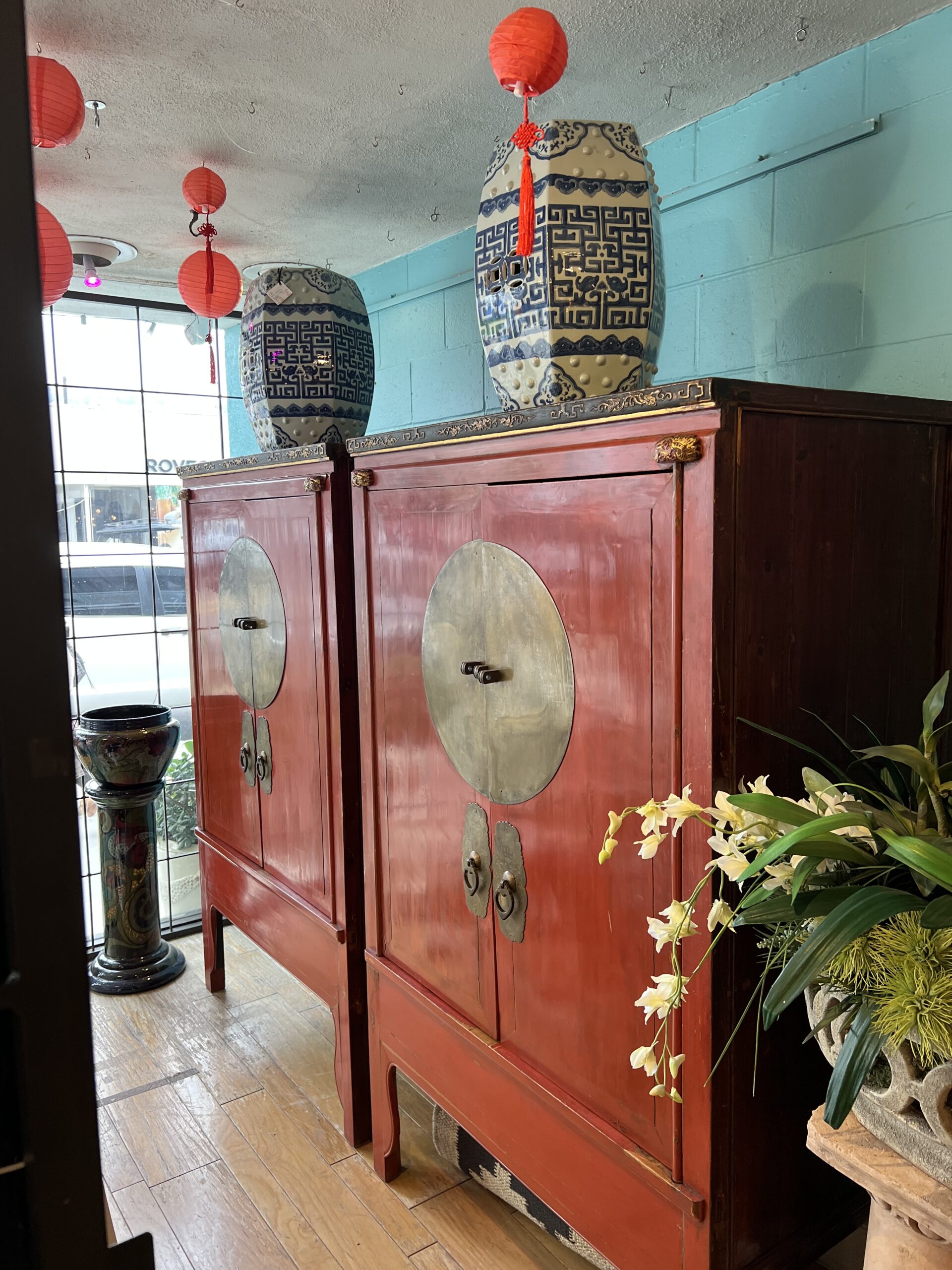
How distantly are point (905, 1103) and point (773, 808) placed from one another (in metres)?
0.33

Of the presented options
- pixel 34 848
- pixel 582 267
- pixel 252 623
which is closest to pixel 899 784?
pixel 582 267

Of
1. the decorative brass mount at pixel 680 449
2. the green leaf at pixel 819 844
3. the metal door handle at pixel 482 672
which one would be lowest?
the green leaf at pixel 819 844

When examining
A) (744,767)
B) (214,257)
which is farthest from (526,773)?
(214,257)

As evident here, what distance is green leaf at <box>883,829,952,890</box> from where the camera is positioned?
0.87 m

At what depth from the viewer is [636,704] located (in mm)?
1276

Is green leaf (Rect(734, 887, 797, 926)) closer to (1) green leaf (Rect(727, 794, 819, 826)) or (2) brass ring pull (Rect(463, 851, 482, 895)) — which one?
(1) green leaf (Rect(727, 794, 819, 826))

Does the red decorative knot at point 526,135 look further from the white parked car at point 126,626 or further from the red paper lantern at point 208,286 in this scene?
the white parked car at point 126,626

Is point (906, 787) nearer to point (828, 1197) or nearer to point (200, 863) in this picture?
point (828, 1197)

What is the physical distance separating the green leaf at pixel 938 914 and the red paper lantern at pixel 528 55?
3.60 ft

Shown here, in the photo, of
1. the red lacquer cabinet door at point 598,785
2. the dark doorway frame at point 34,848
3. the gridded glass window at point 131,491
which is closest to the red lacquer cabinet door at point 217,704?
the gridded glass window at point 131,491

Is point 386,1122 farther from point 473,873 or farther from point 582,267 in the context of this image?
point 582,267

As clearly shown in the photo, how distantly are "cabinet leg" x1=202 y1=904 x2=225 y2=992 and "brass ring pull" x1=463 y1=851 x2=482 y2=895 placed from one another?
1.46 meters

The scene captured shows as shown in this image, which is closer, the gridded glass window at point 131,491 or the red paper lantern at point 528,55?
the red paper lantern at point 528,55

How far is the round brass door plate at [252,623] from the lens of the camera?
2309mm
